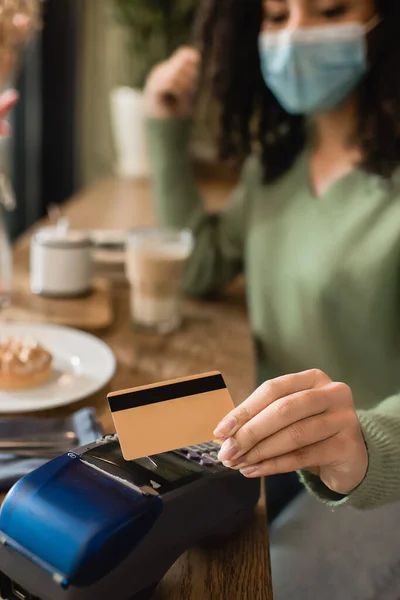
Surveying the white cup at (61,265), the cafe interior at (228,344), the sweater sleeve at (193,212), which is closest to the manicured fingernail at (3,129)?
the cafe interior at (228,344)

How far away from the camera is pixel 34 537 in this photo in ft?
1.45

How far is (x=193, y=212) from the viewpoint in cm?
131

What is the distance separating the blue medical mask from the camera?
104 cm

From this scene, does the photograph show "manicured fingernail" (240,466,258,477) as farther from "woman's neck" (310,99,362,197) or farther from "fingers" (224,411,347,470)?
"woman's neck" (310,99,362,197)

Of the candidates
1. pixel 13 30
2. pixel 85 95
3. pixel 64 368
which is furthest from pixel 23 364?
pixel 85 95

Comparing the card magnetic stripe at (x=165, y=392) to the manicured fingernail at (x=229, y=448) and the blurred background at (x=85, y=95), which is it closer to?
the manicured fingernail at (x=229, y=448)

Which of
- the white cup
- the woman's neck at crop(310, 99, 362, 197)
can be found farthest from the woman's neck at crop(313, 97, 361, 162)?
the white cup

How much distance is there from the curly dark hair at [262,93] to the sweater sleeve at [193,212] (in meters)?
0.08

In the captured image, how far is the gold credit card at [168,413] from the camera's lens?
1.51ft

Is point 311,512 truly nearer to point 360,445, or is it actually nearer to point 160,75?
point 360,445

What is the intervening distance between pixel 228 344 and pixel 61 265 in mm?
315

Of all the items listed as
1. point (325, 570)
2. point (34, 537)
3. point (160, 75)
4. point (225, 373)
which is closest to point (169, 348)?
point (225, 373)

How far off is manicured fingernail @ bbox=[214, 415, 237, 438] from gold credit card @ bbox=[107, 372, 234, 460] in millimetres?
17

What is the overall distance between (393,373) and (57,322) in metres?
0.51
